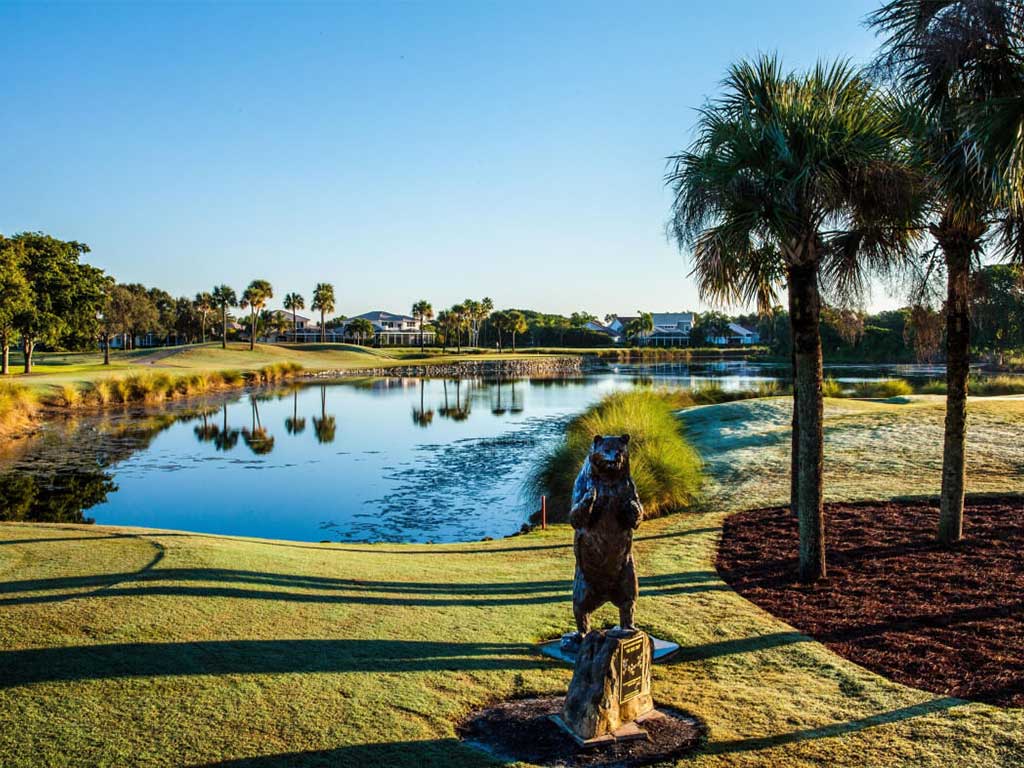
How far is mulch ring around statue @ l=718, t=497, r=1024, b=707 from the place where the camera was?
20.0 ft

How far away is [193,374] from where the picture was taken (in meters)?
51.0

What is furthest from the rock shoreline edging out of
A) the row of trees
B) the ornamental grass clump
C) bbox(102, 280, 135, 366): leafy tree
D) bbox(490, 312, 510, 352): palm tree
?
the row of trees

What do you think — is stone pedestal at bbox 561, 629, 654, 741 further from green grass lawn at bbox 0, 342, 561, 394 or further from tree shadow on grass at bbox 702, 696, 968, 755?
green grass lawn at bbox 0, 342, 561, 394

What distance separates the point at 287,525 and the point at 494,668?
1114 centimetres

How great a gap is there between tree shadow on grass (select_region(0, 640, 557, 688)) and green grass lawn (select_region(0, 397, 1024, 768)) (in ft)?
0.07

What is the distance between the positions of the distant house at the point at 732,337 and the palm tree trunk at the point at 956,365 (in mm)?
141395

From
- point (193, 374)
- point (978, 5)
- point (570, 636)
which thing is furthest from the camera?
point (193, 374)

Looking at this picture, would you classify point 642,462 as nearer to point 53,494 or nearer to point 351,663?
point 351,663

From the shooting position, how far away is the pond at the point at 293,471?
1606 centimetres

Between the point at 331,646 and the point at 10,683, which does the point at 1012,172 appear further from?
the point at 10,683

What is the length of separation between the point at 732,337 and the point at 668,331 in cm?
2263

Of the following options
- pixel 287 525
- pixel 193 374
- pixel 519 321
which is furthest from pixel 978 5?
pixel 519 321

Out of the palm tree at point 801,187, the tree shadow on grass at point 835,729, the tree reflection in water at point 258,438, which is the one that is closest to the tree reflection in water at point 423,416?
the tree reflection in water at point 258,438

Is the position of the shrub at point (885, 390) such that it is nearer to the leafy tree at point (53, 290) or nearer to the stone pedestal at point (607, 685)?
the stone pedestal at point (607, 685)
